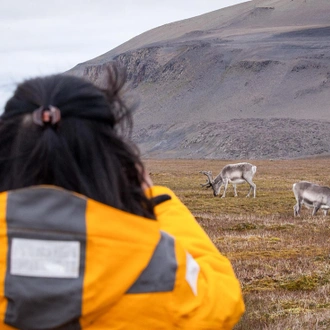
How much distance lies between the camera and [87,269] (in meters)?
2.08

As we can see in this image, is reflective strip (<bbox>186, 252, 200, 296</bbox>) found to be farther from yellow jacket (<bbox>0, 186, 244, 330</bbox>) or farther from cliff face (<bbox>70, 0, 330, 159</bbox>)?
cliff face (<bbox>70, 0, 330, 159</bbox>)

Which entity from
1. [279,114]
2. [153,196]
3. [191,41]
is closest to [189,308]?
[153,196]

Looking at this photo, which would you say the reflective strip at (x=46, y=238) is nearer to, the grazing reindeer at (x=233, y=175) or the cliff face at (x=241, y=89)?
the grazing reindeer at (x=233, y=175)

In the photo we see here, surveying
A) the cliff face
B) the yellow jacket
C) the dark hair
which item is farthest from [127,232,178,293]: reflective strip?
the cliff face

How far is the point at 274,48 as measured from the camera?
383 ft

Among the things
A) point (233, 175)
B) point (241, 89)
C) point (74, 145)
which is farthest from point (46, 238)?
point (241, 89)

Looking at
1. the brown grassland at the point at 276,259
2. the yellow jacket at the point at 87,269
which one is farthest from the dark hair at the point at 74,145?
the brown grassland at the point at 276,259

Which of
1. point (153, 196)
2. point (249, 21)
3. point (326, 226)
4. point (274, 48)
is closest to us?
point (153, 196)

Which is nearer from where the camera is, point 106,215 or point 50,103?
point 106,215

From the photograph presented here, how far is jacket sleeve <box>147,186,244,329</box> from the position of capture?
2.24 meters

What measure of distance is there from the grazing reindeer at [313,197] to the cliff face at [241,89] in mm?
64088

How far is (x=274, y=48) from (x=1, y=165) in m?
Result: 118

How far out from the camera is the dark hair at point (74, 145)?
2217mm

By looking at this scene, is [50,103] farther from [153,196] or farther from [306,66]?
[306,66]
